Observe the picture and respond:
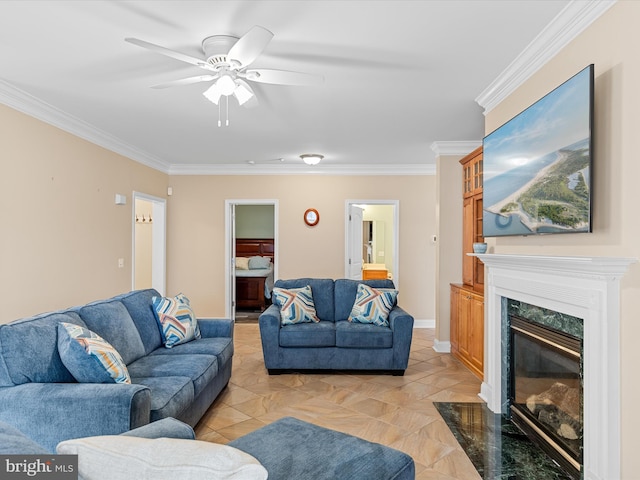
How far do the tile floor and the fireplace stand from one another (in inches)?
21.1

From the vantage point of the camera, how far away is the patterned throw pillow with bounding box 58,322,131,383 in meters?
2.29

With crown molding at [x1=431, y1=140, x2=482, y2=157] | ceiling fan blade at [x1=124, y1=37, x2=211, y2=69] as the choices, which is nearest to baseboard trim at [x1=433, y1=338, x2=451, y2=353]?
crown molding at [x1=431, y1=140, x2=482, y2=157]

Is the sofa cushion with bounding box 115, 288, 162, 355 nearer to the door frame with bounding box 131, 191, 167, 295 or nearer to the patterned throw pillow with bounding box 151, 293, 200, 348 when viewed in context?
the patterned throw pillow with bounding box 151, 293, 200, 348

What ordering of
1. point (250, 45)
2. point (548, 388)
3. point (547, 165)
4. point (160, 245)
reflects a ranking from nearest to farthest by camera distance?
point (250, 45)
point (547, 165)
point (548, 388)
point (160, 245)

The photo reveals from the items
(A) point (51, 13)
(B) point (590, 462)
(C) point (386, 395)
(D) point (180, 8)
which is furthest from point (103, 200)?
(B) point (590, 462)

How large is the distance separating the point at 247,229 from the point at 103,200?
5.22 m

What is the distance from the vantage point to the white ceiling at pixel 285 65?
2287 mm

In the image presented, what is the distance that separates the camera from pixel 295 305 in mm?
4602

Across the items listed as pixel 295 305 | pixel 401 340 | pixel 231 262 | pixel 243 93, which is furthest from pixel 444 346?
pixel 243 93

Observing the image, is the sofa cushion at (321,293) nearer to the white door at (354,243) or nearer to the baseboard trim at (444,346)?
the baseboard trim at (444,346)

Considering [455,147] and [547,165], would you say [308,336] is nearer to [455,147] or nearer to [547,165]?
[547,165]

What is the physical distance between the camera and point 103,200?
4930 millimetres

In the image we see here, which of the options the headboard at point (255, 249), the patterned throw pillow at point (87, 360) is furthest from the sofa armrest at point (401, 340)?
the headboard at point (255, 249)

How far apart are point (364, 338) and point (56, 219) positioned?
10.7ft
